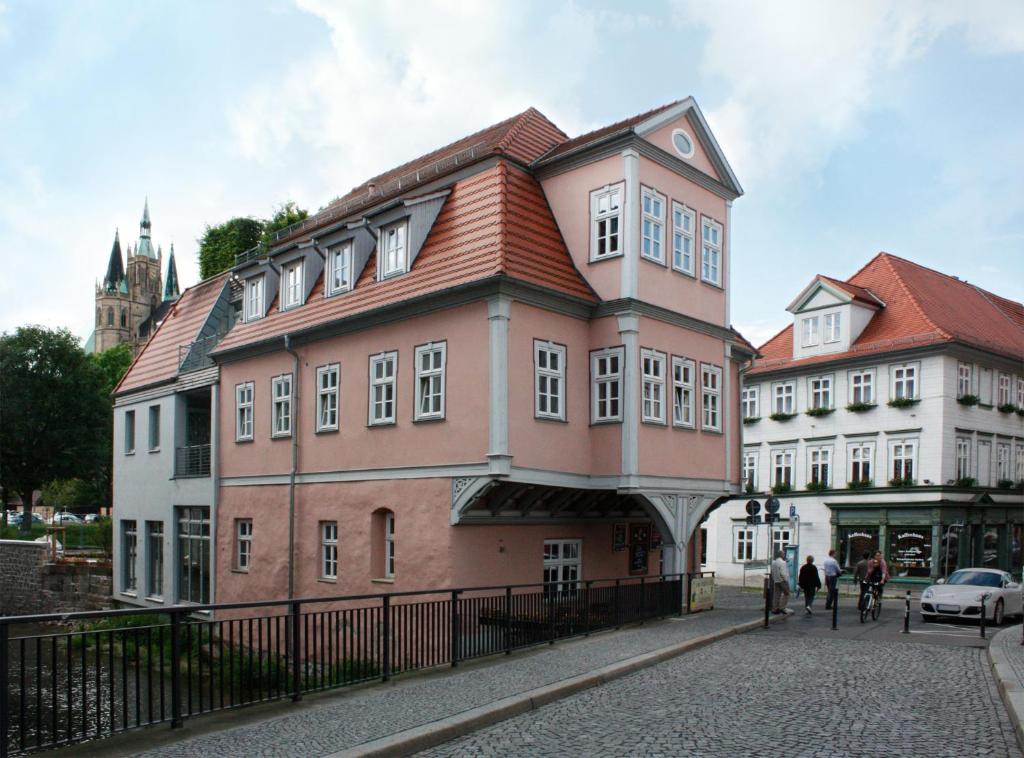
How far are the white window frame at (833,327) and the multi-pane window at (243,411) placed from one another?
2409cm

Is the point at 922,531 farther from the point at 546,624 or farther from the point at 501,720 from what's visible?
the point at 501,720

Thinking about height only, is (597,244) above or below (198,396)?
above

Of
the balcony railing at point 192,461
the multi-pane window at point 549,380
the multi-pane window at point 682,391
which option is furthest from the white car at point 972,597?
the balcony railing at point 192,461

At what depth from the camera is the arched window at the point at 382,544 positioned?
21594mm

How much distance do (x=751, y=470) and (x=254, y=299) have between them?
78.6 feet

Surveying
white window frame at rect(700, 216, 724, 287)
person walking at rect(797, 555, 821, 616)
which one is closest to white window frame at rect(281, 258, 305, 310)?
white window frame at rect(700, 216, 724, 287)

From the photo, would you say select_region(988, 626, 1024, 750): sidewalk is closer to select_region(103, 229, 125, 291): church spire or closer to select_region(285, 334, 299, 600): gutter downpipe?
select_region(285, 334, 299, 600): gutter downpipe

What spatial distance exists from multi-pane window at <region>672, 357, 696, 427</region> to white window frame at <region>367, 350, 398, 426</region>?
6.07m

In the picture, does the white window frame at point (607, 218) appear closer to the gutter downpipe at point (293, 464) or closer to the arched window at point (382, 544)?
the arched window at point (382, 544)

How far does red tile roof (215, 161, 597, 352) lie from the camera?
19.8 m

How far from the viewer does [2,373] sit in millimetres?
57812

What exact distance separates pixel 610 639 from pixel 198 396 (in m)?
18.7

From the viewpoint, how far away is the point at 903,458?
122 ft

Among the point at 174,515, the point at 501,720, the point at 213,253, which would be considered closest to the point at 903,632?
the point at 501,720
